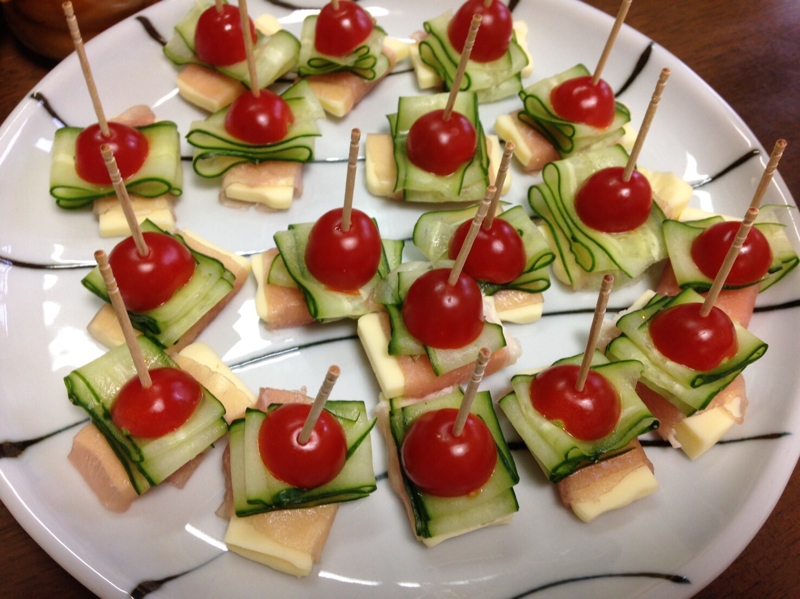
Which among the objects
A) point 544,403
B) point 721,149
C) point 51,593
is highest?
point 721,149

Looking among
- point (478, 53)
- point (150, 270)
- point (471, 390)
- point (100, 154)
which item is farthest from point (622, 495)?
point (100, 154)

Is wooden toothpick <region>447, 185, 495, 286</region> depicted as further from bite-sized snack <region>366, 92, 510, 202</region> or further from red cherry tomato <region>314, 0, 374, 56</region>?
red cherry tomato <region>314, 0, 374, 56</region>

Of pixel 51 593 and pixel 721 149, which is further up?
pixel 721 149

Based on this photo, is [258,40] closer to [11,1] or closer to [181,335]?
[11,1]

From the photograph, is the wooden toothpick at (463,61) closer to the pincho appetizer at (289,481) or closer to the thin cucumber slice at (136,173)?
the thin cucumber slice at (136,173)

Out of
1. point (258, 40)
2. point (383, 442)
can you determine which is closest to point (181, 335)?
point (383, 442)

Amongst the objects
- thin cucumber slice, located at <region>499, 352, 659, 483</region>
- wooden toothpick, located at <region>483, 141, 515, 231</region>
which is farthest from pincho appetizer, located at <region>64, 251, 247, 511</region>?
wooden toothpick, located at <region>483, 141, 515, 231</region>
